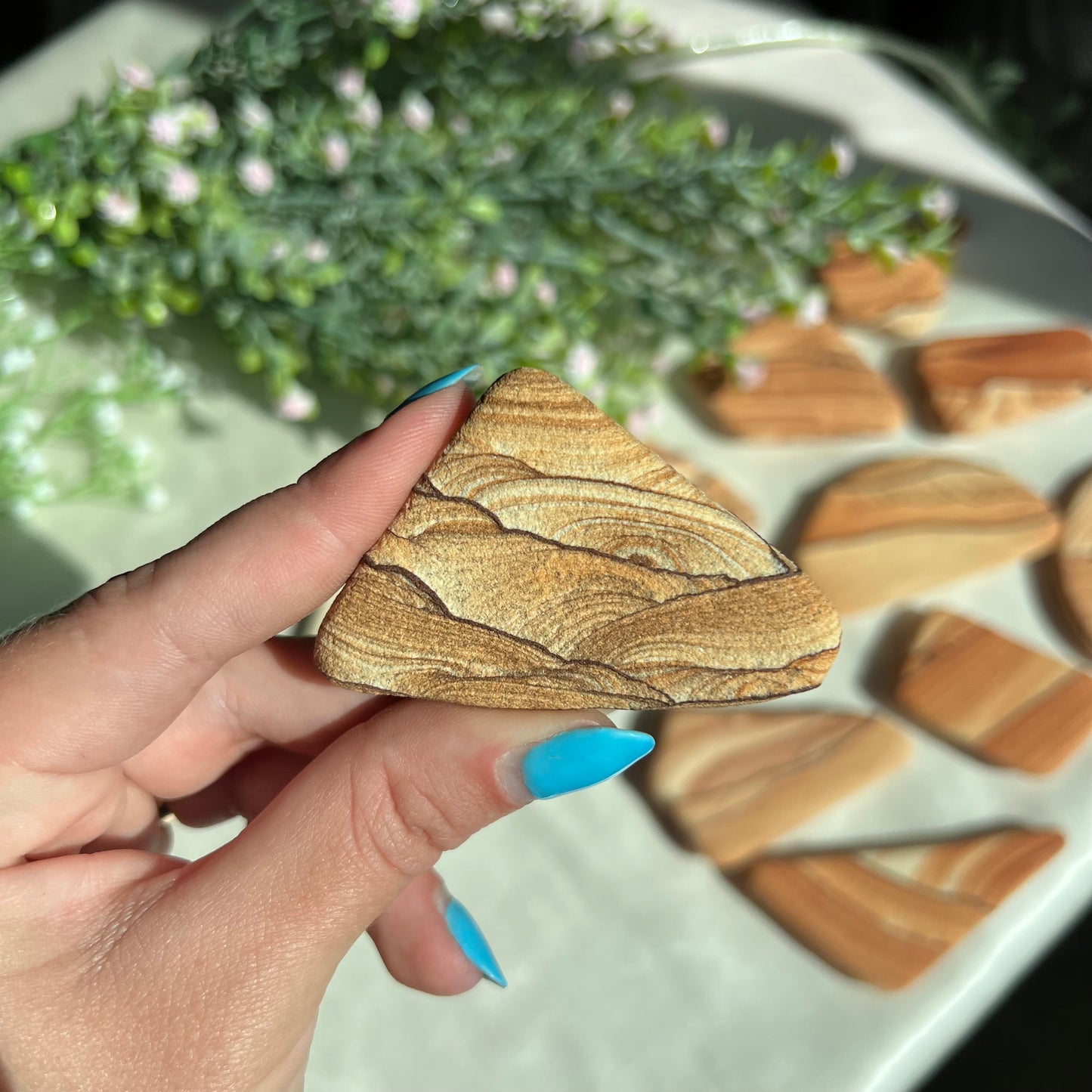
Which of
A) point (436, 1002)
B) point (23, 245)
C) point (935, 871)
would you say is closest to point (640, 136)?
point (23, 245)

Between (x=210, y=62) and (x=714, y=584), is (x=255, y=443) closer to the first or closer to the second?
(x=210, y=62)

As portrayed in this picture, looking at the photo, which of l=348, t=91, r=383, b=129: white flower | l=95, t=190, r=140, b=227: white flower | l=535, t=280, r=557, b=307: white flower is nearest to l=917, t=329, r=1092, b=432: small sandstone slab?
l=535, t=280, r=557, b=307: white flower

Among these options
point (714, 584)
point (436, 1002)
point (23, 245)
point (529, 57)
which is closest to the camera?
point (714, 584)

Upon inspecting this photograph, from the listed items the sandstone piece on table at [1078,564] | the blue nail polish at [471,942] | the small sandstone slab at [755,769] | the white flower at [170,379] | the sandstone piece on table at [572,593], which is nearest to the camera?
the sandstone piece on table at [572,593]

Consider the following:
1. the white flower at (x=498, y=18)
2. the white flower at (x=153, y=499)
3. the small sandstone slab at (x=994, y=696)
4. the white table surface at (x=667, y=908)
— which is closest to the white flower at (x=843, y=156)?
the white table surface at (x=667, y=908)

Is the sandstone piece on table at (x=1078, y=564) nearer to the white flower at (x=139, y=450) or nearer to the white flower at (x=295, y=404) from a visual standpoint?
the white flower at (x=295, y=404)
